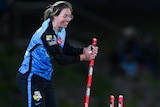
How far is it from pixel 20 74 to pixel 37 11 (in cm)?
828

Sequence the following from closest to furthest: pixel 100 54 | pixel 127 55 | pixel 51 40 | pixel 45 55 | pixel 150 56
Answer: pixel 51 40, pixel 45 55, pixel 127 55, pixel 150 56, pixel 100 54

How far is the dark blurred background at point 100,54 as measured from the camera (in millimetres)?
15664

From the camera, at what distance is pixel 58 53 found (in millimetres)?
8070

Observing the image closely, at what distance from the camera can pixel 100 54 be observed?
16562 mm

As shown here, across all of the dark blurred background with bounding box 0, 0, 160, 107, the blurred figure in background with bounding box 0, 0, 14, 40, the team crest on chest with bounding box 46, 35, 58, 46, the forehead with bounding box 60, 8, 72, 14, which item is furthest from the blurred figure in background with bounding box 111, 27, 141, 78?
the team crest on chest with bounding box 46, 35, 58, 46

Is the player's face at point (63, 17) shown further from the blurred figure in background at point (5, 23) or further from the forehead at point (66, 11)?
the blurred figure in background at point (5, 23)

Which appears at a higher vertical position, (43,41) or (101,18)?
(101,18)

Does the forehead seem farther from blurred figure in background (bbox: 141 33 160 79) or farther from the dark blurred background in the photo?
blurred figure in background (bbox: 141 33 160 79)

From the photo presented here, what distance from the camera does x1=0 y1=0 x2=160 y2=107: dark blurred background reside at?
15.7 metres

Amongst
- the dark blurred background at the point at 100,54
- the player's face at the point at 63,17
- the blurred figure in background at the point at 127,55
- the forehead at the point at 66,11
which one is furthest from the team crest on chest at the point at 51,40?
the blurred figure in background at the point at 127,55

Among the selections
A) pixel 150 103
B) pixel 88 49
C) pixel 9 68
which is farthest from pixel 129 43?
pixel 88 49

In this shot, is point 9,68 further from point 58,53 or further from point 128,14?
point 58,53

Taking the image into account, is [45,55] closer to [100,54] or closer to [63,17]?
[63,17]

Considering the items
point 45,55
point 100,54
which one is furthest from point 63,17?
point 100,54
